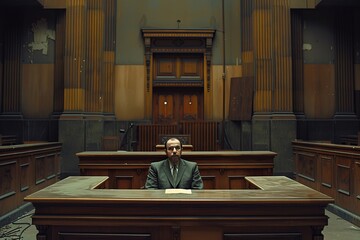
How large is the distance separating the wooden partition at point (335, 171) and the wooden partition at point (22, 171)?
5.79 metres

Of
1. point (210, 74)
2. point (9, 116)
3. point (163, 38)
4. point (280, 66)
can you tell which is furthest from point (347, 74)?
point (9, 116)

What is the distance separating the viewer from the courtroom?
6.27 meters

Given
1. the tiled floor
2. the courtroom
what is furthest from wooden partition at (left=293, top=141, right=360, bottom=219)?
the tiled floor

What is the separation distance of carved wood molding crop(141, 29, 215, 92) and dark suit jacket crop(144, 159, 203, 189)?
8549 millimetres

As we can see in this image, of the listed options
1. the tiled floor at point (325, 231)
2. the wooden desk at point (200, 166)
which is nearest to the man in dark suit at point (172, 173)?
the wooden desk at point (200, 166)

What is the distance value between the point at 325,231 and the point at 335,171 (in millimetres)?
1732

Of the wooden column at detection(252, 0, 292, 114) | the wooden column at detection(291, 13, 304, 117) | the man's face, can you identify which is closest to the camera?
the man's face

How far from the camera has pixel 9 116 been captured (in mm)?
10844

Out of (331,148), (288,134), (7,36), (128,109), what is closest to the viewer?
(331,148)

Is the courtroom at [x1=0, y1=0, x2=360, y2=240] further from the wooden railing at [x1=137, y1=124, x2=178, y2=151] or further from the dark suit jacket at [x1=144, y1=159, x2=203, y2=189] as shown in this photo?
the dark suit jacket at [x1=144, y1=159, x2=203, y2=189]

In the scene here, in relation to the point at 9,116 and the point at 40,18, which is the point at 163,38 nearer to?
the point at 40,18

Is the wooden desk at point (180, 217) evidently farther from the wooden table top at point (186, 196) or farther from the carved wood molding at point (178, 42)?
the carved wood molding at point (178, 42)

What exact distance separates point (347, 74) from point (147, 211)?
33.1 ft

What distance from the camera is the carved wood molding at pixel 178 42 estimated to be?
1213 centimetres
